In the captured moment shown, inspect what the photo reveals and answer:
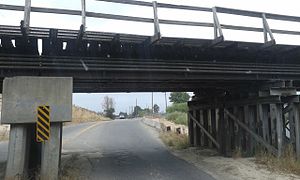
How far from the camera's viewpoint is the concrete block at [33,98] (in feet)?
32.8

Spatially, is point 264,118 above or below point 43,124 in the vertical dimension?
above

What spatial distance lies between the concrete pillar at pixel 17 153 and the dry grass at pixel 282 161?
8049mm

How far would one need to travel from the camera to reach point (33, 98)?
1023cm

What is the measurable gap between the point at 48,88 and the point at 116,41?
8.56 feet

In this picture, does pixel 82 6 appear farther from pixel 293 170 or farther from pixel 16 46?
pixel 293 170

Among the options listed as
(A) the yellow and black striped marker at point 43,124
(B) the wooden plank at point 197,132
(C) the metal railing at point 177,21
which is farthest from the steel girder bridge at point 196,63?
(B) the wooden plank at point 197,132

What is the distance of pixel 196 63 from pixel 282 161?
4746 mm

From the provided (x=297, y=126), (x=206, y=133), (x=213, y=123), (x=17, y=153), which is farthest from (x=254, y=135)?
(x=17, y=153)

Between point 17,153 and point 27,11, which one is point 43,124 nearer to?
point 17,153

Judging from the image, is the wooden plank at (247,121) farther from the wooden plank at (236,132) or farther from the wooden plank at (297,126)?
the wooden plank at (297,126)

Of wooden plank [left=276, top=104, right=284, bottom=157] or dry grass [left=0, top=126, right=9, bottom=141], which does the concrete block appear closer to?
wooden plank [left=276, top=104, right=284, bottom=157]

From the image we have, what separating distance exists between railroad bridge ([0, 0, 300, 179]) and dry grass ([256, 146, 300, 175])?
329mm

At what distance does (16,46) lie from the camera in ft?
35.5

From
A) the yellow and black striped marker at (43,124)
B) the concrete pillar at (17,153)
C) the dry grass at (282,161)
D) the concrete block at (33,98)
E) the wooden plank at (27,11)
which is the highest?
the wooden plank at (27,11)
